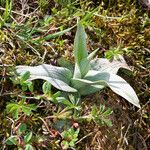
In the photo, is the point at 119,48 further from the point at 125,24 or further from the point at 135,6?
the point at 135,6

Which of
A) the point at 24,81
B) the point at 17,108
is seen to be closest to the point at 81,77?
the point at 24,81

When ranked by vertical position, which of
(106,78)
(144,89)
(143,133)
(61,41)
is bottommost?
(143,133)

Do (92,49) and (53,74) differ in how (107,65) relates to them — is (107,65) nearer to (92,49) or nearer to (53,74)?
(92,49)

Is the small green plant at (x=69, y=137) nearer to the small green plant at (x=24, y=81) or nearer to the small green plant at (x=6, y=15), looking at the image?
the small green plant at (x=24, y=81)

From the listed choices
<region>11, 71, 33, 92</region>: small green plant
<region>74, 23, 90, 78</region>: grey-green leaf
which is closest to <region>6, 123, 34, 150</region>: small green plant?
<region>11, 71, 33, 92</region>: small green plant

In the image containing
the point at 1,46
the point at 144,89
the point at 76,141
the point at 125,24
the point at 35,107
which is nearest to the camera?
the point at 35,107

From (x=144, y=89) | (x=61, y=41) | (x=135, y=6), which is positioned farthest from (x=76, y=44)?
(x=135, y=6)

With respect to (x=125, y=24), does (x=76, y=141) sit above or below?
below
